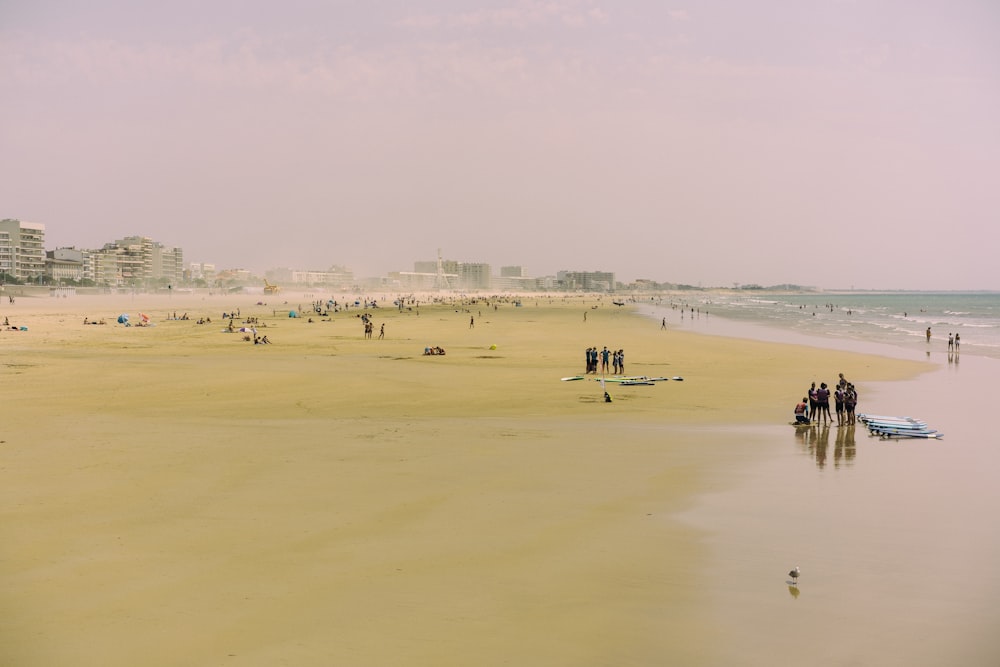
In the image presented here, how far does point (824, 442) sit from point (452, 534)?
11698 millimetres

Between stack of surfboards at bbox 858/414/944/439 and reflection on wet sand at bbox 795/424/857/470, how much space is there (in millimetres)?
594

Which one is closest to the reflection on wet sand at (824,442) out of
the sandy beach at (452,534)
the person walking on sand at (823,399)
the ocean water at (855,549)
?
the ocean water at (855,549)

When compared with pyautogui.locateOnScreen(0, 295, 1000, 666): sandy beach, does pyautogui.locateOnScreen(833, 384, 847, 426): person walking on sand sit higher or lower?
higher

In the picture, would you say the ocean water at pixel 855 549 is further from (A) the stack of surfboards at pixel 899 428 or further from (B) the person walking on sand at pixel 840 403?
(B) the person walking on sand at pixel 840 403

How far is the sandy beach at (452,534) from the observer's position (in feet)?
24.8

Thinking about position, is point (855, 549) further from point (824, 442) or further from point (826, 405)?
point (826, 405)

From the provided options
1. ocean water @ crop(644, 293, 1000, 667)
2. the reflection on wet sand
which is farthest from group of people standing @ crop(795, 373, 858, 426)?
ocean water @ crop(644, 293, 1000, 667)

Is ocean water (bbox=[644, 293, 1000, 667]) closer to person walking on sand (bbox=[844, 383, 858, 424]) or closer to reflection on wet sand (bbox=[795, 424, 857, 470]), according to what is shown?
reflection on wet sand (bbox=[795, 424, 857, 470])

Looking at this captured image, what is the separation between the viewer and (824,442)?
18.3 m

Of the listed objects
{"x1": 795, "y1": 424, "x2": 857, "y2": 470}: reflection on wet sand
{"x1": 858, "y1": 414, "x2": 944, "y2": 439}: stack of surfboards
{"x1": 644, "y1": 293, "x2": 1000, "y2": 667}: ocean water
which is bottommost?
{"x1": 795, "y1": 424, "x2": 857, "y2": 470}: reflection on wet sand

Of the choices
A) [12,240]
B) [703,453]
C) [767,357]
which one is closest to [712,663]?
[703,453]

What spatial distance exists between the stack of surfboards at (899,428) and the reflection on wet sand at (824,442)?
594 mm

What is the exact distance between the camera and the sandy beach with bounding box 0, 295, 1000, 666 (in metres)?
7.57

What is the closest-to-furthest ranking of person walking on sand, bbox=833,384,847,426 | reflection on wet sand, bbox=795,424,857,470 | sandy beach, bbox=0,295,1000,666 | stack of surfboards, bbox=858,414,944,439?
sandy beach, bbox=0,295,1000,666, reflection on wet sand, bbox=795,424,857,470, stack of surfboards, bbox=858,414,944,439, person walking on sand, bbox=833,384,847,426
